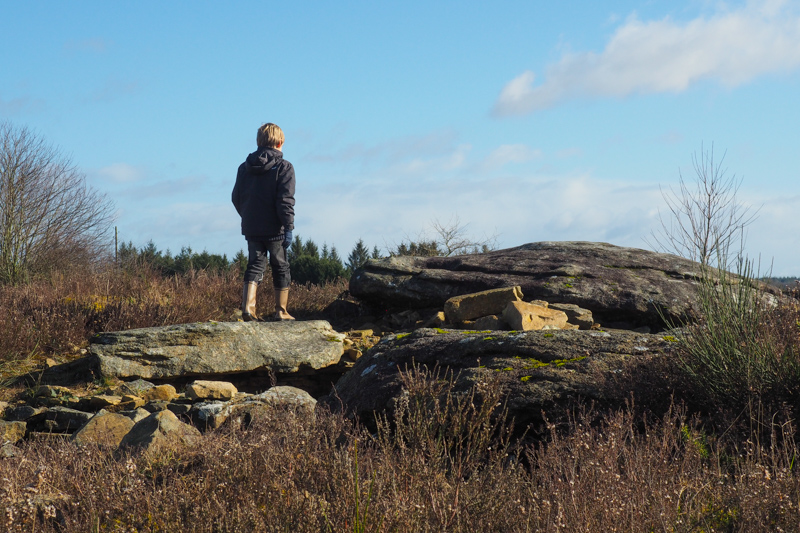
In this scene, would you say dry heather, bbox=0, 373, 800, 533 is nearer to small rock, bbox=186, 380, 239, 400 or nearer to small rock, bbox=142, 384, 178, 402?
small rock, bbox=186, 380, 239, 400

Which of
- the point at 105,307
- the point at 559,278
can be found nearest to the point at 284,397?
the point at 559,278

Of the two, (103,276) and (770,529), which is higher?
(103,276)

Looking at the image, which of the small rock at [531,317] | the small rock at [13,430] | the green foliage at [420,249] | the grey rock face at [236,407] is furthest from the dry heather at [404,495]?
the green foliage at [420,249]

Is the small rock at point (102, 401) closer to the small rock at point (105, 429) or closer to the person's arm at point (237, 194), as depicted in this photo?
the small rock at point (105, 429)

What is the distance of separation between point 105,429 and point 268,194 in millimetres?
4095

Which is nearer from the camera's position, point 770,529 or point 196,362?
point 770,529

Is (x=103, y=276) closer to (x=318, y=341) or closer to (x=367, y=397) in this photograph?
(x=318, y=341)

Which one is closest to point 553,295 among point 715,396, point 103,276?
point 715,396

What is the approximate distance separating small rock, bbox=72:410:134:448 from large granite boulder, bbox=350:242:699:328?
433cm

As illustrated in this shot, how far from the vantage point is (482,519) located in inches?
96.5

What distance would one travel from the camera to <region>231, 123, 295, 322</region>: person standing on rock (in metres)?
8.05

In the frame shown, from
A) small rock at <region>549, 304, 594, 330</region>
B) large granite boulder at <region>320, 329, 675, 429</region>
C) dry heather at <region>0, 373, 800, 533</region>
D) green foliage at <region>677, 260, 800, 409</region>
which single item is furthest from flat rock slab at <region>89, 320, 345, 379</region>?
green foliage at <region>677, 260, 800, 409</region>

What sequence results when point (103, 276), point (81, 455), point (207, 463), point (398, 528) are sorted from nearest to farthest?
point (398, 528), point (207, 463), point (81, 455), point (103, 276)

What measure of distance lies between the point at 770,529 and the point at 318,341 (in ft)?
17.5
